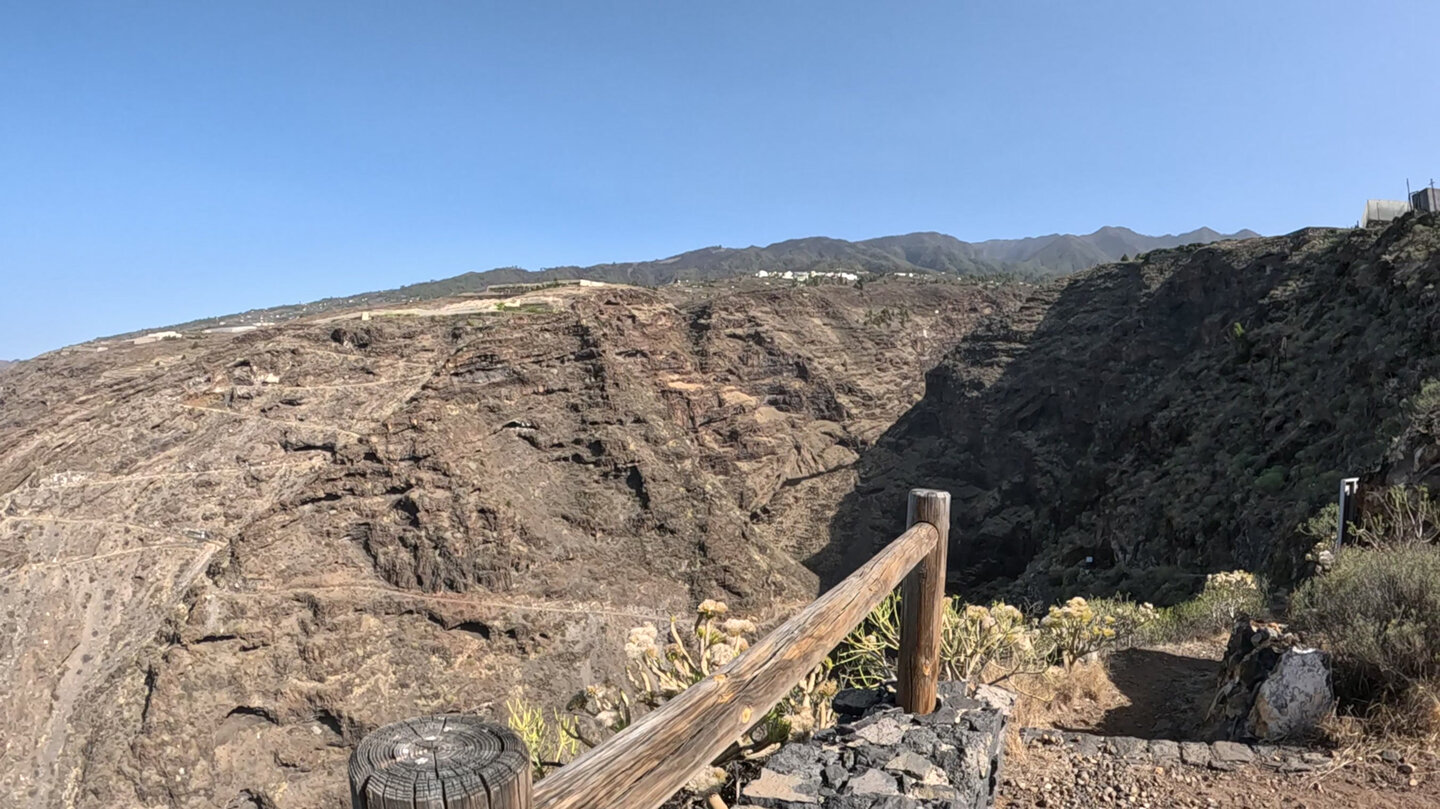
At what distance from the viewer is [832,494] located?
3406 cm

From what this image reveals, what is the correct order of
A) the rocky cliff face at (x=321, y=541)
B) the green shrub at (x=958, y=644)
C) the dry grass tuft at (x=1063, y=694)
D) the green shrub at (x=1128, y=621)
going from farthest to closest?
the rocky cliff face at (x=321, y=541) < the green shrub at (x=1128, y=621) < the dry grass tuft at (x=1063, y=694) < the green shrub at (x=958, y=644)

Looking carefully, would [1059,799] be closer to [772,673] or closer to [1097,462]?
[772,673]

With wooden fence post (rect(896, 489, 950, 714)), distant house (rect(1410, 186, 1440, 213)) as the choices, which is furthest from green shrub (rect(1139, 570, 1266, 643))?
distant house (rect(1410, 186, 1440, 213))

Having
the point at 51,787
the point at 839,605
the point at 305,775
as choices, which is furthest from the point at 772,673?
the point at 51,787

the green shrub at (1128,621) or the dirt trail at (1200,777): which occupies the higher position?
the dirt trail at (1200,777)

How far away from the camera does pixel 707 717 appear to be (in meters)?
1.78

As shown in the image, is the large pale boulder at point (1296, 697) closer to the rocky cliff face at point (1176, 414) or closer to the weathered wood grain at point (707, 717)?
the weathered wood grain at point (707, 717)

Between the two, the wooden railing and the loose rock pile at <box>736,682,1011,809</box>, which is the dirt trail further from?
the wooden railing

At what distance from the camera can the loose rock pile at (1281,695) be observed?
375 centimetres

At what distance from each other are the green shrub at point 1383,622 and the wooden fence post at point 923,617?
89.3 inches

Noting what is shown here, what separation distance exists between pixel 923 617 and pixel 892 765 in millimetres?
694

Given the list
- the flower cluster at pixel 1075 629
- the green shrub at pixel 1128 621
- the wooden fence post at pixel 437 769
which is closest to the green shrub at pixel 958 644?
the flower cluster at pixel 1075 629

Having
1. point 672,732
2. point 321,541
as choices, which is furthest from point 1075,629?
point 321,541

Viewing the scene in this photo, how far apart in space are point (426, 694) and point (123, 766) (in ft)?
17.7
